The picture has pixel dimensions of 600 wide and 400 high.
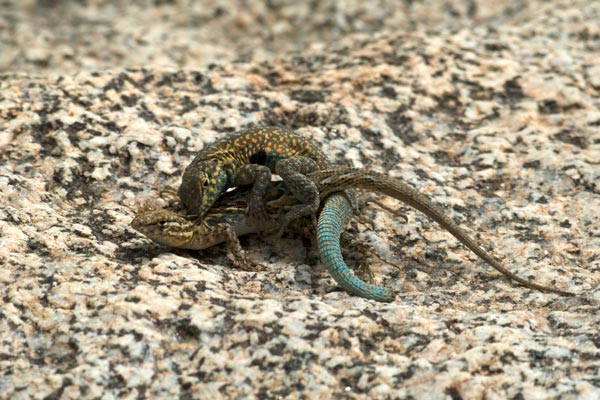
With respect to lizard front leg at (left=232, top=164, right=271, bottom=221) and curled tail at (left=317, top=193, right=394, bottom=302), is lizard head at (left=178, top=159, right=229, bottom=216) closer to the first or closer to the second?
lizard front leg at (left=232, top=164, right=271, bottom=221)

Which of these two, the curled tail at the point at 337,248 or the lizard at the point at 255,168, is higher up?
the lizard at the point at 255,168

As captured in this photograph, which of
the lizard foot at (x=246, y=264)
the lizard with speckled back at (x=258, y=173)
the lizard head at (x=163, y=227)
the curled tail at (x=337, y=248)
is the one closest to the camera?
the curled tail at (x=337, y=248)

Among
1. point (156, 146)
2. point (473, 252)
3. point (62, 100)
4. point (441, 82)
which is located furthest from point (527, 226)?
point (62, 100)

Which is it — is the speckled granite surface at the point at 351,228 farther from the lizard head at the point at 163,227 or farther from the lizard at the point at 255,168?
the lizard at the point at 255,168

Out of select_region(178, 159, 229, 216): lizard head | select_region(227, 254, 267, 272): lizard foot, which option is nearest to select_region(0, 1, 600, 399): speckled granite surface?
select_region(227, 254, 267, 272): lizard foot

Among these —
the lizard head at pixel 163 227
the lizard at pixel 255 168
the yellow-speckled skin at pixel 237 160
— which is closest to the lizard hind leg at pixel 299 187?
the lizard at pixel 255 168

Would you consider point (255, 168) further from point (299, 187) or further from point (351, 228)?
point (351, 228)

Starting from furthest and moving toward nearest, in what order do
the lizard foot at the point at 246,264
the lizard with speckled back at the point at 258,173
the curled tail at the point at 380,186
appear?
the lizard with speckled back at the point at 258,173 < the curled tail at the point at 380,186 < the lizard foot at the point at 246,264

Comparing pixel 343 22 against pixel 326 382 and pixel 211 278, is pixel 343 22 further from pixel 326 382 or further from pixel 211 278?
pixel 326 382
